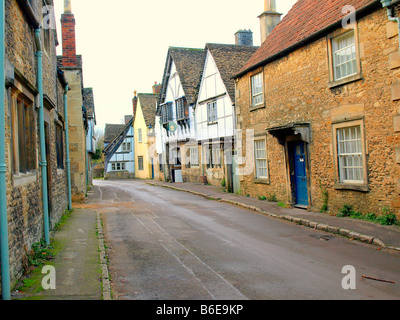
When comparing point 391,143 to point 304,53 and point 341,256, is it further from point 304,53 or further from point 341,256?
point 304,53

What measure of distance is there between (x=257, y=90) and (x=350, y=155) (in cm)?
661

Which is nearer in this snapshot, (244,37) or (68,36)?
(68,36)

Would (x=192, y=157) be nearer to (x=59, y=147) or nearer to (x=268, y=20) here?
(x=268, y=20)

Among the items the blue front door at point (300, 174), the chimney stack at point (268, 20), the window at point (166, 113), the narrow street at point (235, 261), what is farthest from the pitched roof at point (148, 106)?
the narrow street at point (235, 261)

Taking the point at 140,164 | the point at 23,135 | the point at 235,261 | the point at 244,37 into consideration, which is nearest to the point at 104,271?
the point at 235,261

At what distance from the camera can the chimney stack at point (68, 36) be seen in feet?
60.2

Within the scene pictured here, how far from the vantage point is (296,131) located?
1331 centimetres

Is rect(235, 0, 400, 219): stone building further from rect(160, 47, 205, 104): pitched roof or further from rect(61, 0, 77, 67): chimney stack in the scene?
rect(160, 47, 205, 104): pitched roof

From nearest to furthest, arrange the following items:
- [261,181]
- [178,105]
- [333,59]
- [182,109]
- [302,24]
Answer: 1. [333,59]
2. [302,24]
3. [261,181]
4. [182,109]
5. [178,105]

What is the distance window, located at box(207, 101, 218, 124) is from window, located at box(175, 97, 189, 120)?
155 inches

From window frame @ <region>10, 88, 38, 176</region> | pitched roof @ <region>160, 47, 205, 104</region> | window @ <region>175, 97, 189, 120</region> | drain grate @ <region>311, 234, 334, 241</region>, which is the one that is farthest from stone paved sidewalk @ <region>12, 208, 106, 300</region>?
pitched roof @ <region>160, 47, 205, 104</region>

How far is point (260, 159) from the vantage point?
1720 centimetres

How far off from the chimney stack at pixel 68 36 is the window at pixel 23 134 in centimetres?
1139
